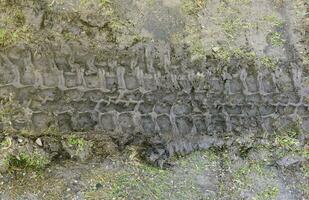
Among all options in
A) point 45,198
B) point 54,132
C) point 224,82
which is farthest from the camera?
point 224,82

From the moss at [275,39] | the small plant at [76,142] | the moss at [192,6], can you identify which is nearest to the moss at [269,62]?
the moss at [275,39]

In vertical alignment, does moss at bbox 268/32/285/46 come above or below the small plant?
above

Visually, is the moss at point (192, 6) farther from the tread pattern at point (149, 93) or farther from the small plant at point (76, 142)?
the small plant at point (76, 142)

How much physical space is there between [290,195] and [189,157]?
760 mm

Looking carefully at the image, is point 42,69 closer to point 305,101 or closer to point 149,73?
point 149,73

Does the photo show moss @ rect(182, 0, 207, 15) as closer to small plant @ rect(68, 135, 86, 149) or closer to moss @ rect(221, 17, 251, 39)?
moss @ rect(221, 17, 251, 39)

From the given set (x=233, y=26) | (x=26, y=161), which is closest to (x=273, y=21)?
(x=233, y=26)

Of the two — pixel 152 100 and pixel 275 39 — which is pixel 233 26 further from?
pixel 152 100

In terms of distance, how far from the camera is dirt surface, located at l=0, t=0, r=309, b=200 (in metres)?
3.82

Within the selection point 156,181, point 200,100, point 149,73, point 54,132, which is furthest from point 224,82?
point 54,132

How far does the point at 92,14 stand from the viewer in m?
4.13

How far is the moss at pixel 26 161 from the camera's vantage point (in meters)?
3.69

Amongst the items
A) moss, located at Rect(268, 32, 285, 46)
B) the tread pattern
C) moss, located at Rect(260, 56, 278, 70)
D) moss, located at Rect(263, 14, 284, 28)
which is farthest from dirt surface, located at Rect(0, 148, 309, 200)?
moss, located at Rect(263, 14, 284, 28)

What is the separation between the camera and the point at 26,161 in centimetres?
370
